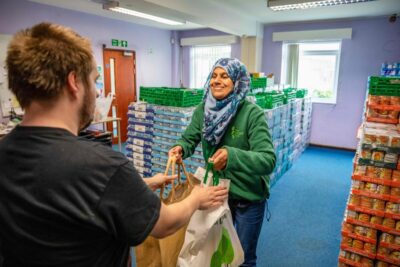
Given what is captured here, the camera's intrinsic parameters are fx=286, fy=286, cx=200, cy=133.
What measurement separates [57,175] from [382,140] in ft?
6.80

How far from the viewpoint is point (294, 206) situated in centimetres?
349

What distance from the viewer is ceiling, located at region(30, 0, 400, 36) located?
3.84 metres

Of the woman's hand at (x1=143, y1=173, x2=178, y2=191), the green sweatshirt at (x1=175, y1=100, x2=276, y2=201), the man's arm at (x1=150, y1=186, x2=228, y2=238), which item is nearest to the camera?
the man's arm at (x1=150, y1=186, x2=228, y2=238)

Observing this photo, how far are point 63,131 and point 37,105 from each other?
0.29 ft

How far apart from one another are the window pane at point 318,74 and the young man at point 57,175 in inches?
246

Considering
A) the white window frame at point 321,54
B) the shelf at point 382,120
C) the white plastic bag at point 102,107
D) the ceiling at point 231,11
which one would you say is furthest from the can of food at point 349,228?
the white window frame at point 321,54

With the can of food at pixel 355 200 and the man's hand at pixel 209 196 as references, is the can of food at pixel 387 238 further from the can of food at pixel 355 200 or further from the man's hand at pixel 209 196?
the man's hand at pixel 209 196

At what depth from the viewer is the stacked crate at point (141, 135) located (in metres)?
3.53

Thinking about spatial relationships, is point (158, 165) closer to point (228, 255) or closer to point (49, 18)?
point (228, 255)

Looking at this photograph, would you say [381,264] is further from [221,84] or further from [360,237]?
[221,84]

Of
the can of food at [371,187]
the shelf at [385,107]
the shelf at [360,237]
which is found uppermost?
the shelf at [385,107]

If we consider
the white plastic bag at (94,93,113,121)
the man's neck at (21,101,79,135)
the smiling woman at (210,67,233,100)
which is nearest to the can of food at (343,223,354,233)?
the smiling woman at (210,67,233,100)

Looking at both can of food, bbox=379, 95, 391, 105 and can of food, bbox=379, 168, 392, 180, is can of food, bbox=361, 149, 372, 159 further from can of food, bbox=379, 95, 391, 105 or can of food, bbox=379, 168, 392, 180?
can of food, bbox=379, 95, 391, 105

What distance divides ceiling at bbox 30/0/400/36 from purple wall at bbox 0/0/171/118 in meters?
0.16
